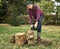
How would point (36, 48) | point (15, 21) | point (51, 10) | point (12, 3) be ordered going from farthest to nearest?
1. point (12, 3)
2. point (51, 10)
3. point (15, 21)
4. point (36, 48)

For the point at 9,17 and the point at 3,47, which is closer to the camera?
the point at 3,47

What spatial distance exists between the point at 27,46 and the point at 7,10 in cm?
1183

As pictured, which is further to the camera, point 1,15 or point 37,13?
point 1,15

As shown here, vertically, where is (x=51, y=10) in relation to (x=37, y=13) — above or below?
below

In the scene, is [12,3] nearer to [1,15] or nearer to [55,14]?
[1,15]

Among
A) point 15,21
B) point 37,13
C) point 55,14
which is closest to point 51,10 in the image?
point 55,14

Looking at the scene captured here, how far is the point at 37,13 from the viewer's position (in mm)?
7332

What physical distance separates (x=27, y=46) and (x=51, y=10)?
37.5 ft

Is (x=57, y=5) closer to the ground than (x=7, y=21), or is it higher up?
higher up

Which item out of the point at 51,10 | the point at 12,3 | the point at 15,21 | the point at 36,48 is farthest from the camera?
the point at 12,3

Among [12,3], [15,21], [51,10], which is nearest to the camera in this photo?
[15,21]

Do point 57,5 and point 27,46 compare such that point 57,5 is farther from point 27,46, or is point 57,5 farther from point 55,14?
point 27,46

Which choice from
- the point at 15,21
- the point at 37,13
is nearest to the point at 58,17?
the point at 15,21

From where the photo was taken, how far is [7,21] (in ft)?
60.1
